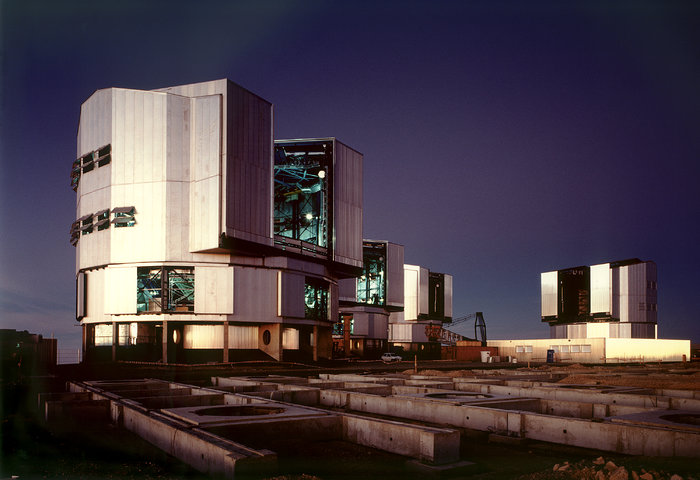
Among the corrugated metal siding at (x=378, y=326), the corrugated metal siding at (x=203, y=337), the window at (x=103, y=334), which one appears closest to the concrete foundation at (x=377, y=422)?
the corrugated metal siding at (x=203, y=337)

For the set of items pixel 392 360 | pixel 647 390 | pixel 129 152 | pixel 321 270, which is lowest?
pixel 392 360

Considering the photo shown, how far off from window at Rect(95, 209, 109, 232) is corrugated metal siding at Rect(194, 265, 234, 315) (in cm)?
893

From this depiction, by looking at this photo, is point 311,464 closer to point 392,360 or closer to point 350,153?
point 350,153

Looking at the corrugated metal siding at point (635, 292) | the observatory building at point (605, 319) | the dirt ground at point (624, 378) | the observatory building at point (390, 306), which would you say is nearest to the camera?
the dirt ground at point (624, 378)

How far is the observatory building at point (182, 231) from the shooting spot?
48.4m

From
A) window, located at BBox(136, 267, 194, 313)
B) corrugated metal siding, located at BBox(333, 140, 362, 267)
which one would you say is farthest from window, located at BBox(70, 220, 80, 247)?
corrugated metal siding, located at BBox(333, 140, 362, 267)

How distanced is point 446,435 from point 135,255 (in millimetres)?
43553

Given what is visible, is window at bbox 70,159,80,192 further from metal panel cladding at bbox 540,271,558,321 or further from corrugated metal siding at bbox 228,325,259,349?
metal panel cladding at bbox 540,271,558,321

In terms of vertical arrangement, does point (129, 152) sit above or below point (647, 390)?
above

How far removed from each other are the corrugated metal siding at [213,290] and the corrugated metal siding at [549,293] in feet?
189

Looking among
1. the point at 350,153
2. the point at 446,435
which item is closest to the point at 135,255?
the point at 350,153

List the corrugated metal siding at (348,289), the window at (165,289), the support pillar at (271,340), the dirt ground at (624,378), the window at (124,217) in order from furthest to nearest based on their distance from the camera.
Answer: the corrugated metal siding at (348,289), the support pillar at (271,340), the window at (124,217), the window at (165,289), the dirt ground at (624,378)

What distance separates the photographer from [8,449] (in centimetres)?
1152

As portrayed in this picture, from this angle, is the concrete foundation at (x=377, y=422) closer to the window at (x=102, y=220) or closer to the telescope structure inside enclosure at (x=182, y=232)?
the telescope structure inside enclosure at (x=182, y=232)
